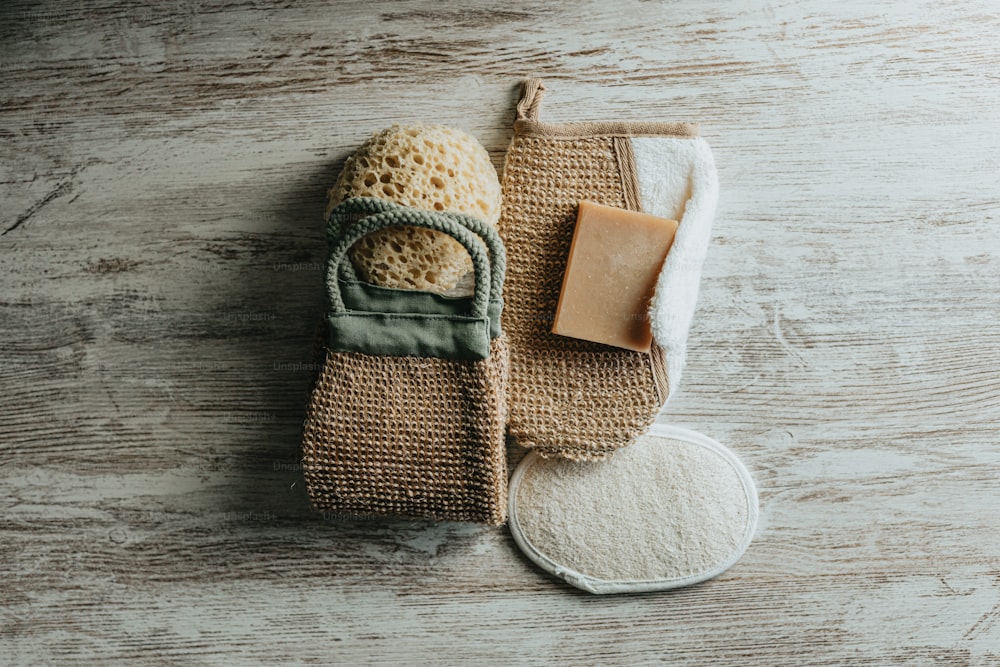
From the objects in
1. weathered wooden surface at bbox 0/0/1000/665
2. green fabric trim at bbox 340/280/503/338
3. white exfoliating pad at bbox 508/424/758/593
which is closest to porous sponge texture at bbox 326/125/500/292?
green fabric trim at bbox 340/280/503/338

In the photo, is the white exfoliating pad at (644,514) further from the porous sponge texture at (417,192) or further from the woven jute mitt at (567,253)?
the porous sponge texture at (417,192)

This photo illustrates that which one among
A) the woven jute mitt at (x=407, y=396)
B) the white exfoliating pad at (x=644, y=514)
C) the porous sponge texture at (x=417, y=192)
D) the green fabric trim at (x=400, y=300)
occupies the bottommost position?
the white exfoliating pad at (x=644, y=514)

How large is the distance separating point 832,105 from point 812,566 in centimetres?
66

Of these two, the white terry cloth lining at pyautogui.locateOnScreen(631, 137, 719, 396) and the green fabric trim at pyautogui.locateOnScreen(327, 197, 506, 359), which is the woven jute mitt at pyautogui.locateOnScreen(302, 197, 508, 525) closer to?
the green fabric trim at pyautogui.locateOnScreen(327, 197, 506, 359)

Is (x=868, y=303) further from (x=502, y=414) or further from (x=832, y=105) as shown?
(x=502, y=414)

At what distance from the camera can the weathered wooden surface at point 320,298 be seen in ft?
3.02

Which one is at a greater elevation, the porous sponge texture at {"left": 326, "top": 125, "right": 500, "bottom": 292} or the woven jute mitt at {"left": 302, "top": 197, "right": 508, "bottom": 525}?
the porous sponge texture at {"left": 326, "top": 125, "right": 500, "bottom": 292}

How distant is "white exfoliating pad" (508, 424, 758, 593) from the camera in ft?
3.03

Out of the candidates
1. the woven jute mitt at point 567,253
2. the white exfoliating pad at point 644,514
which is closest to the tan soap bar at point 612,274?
the woven jute mitt at point 567,253

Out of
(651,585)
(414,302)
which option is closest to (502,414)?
(414,302)

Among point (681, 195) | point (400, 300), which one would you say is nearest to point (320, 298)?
point (400, 300)

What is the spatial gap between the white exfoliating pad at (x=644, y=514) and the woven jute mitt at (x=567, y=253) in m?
0.06

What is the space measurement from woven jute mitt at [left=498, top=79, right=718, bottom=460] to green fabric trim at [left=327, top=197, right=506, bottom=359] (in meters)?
0.09

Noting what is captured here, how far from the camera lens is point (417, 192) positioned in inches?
31.0
